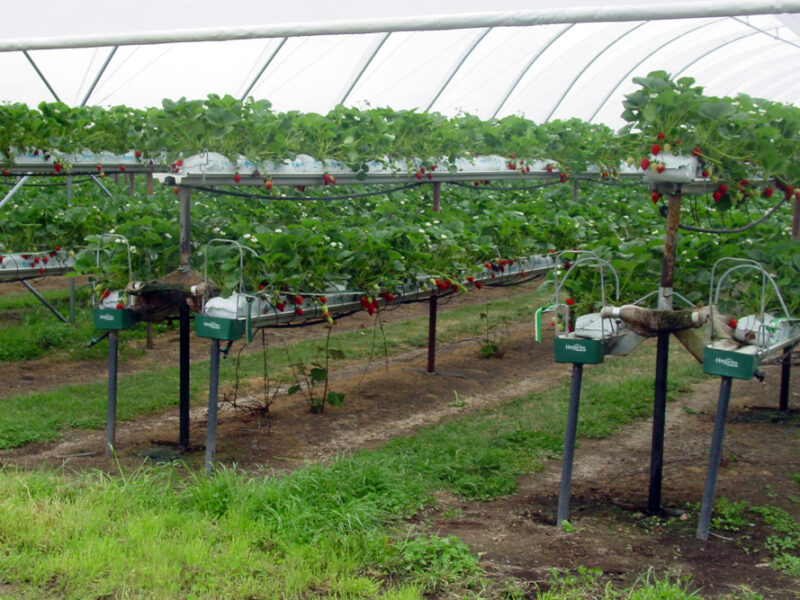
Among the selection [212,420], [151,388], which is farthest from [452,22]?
[151,388]

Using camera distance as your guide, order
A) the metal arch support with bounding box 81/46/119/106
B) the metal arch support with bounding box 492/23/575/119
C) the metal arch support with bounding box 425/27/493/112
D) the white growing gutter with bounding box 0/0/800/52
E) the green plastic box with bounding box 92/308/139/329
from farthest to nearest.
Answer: the metal arch support with bounding box 492/23/575/119 → the metal arch support with bounding box 425/27/493/112 → the metal arch support with bounding box 81/46/119/106 → the green plastic box with bounding box 92/308/139/329 → the white growing gutter with bounding box 0/0/800/52

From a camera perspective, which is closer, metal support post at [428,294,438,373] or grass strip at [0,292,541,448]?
grass strip at [0,292,541,448]

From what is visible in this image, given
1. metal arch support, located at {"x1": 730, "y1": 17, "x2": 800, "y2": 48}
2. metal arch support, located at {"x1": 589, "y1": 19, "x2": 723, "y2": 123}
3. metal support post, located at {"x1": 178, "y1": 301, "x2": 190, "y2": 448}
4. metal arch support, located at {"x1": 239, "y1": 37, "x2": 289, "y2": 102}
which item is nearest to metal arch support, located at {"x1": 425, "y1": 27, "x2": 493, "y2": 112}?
metal arch support, located at {"x1": 239, "y1": 37, "x2": 289, "y2": 102}

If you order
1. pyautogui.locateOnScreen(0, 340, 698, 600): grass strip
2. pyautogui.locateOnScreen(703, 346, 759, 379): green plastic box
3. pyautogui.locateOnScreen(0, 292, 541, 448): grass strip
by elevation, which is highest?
pyautogui.locateOnScreen(703, 346, 759, 379): green plastic box

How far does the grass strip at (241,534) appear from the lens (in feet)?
12.4

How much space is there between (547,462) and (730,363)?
6.64ft

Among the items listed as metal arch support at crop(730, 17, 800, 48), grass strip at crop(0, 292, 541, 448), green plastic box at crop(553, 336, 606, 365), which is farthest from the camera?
metal arch support at crop(730, 17, 800, 48)

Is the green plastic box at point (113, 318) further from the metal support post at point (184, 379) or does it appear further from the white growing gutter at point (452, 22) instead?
the white growing gutter at point (452, 22)

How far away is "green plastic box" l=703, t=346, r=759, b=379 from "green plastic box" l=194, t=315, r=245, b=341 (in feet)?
8.50

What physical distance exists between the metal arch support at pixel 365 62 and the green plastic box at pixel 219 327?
21.1 ft

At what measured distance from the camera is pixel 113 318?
566cm

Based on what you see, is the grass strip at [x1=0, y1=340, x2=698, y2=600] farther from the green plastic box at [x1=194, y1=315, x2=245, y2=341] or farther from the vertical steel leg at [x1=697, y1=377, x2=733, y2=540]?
the vertical steel leg at [x1=697, y1=377, x2=733, y2=540]

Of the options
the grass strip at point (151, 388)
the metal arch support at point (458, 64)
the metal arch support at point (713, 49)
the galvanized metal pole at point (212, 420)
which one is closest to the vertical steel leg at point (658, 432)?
the galvanized metal pole at point (212, 420)

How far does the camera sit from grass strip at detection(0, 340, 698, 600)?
3766 millimetres
